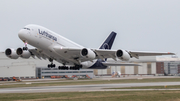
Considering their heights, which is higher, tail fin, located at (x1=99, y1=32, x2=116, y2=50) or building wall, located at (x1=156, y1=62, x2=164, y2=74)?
tail fin, located at (x1=99, y1=32, x2=116, y2=50)

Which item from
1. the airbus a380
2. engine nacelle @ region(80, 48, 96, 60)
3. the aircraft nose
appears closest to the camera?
the aircraft nose

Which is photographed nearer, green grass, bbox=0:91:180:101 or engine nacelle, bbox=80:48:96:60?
green grass, bbox=0:91:180:101

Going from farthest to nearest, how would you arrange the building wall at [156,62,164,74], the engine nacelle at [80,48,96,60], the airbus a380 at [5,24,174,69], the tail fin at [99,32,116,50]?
the building wall at [156,62,164,74]
the tail fin at [99,32,116,50]
the engine nacelle at [80,48,96,60]
the airbus a380 at [5,24,174,69]

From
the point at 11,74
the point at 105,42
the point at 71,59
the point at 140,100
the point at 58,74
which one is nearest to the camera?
the point at 140,100

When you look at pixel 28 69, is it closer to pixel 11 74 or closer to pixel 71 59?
pixel 11 74

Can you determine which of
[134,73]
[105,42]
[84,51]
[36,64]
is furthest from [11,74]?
[134,73]

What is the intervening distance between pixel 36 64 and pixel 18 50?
77.9 m

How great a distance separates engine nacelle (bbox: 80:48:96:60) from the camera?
44156 mm

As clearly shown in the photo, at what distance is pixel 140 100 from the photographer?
87.0 feet

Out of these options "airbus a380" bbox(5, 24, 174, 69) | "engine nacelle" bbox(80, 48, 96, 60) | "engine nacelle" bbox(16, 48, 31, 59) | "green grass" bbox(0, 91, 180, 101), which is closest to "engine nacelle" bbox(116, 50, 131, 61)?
"airbus a380" bbox(5, 24, 174, 69)

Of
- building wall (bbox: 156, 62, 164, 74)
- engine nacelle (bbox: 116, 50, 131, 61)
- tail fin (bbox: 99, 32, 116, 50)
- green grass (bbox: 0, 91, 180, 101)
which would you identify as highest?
tail fin (bbox: 99, 32, 116, 50)

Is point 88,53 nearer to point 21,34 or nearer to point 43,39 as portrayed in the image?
point 43,39

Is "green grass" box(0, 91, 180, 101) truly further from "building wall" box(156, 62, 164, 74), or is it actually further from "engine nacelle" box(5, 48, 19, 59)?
"building wall" box(156, 62, 164, 74)

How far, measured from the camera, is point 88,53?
44.1 meters
